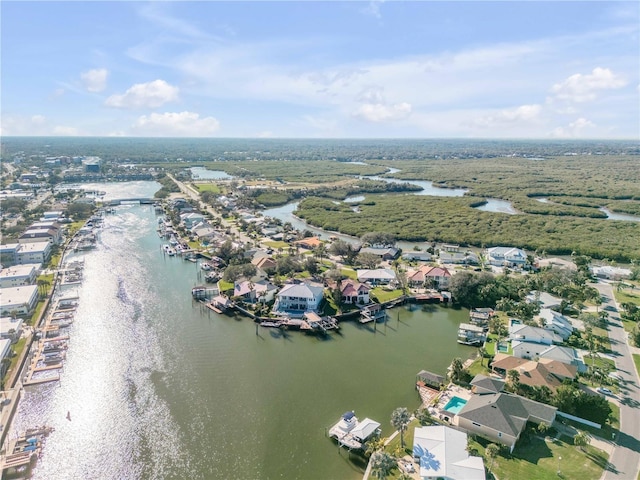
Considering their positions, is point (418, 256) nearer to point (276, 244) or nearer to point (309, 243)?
point (309, 243)

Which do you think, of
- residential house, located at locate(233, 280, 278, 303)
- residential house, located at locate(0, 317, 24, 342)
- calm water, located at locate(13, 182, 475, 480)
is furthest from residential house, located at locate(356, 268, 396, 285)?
residential house, located at locate(0, 317, 24, 342)

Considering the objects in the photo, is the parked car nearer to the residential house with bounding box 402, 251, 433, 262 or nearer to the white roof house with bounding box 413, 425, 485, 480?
the white roof house with bounding box 413, 425, 485, 480

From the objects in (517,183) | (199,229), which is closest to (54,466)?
(199,229)

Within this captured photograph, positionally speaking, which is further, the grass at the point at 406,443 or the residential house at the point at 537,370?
the residential house at the point at 537,370

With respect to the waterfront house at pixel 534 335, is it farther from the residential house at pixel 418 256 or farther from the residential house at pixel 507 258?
the residential house at pixel 418 256

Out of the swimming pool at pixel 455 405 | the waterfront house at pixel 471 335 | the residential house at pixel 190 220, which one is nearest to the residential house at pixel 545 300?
the waterfront house at pixel 471 335


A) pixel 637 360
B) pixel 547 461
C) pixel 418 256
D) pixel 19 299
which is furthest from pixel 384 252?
pixel 19 299

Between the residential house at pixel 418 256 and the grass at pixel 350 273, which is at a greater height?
the residential house at pixel 418 256
